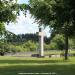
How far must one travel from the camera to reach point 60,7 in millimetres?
31016

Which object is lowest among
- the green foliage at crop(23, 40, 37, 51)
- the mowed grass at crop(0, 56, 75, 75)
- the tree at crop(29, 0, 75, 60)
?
the green foliage at crop(23, 40, 37, 51)

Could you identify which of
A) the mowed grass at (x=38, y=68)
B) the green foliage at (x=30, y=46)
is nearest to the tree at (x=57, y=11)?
the mowed grass at (x=38, y=68)

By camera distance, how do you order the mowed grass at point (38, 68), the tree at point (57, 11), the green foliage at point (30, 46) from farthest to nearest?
1. the green foliage at point (30, 46)
2. the tree at point (57, 11)
3. the mowed grass at point (38, 68)

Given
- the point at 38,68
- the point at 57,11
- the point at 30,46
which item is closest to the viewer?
the point at 38,68

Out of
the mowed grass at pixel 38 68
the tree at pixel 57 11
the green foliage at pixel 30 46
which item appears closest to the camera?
the mowed grass at pixel 38 68

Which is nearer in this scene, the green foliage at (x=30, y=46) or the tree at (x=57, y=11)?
the tree at (x=57, y=11)

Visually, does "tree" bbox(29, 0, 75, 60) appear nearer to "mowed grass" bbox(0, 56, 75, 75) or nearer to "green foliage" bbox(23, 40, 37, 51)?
"mowed grass" bbox(0, 56, 75, 75)

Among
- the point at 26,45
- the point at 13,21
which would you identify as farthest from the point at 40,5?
the point at 26,45

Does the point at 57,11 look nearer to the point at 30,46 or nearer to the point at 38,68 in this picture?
the point at 38,68

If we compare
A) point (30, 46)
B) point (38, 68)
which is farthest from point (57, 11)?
point (30, 46)

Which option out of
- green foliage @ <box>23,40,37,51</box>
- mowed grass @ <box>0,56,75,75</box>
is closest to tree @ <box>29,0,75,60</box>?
mowed grass @ <box>0,56,75,75</box>

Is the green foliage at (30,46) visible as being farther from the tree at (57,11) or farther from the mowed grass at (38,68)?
the tree at (57,11)

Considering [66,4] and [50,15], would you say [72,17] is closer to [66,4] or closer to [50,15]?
[66,4]

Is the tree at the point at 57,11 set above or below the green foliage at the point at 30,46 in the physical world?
above
